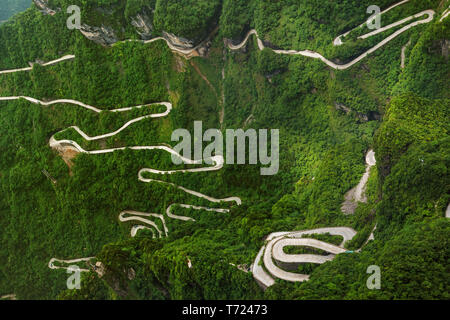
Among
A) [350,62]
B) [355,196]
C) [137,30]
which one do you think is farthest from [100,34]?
[355,196]

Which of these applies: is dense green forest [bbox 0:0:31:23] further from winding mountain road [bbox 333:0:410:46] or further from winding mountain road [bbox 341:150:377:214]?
winding mountain road [bbox 341:150:377:214]

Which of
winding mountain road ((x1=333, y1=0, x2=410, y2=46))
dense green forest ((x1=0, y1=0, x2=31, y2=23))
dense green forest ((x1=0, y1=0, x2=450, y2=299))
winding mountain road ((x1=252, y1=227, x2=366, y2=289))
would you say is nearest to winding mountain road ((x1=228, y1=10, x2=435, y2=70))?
dense green forest ((x1=0, y1=0, x2=450, y2=299))

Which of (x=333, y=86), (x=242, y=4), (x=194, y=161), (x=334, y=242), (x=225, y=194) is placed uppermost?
(x=242, y=4)

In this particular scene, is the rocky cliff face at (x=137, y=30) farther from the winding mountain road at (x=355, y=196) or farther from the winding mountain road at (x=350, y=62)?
the winding mountain road at (x=355, y=196)

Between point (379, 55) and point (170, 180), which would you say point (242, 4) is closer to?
point (379, 55)

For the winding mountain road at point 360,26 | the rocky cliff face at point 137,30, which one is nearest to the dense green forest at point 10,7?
the rocky cliff face at point 137,30
